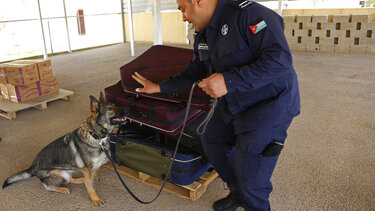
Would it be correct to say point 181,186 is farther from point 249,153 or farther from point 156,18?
point 156,18

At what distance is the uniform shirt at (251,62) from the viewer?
5.23 ft

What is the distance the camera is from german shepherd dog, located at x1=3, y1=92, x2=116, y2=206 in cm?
245

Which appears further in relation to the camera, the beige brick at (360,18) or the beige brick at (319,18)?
the beige brick at (319,18)

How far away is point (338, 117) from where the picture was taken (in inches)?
168

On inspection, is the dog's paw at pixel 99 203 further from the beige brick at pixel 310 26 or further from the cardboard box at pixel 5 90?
the beige brick at pixel 310 26

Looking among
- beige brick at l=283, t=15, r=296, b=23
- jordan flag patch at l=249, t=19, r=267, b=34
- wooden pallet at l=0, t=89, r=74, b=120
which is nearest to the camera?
jordan flag patch at l=249, t=19, r=267, b=34

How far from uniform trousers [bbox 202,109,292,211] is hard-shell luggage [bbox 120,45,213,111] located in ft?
0.94

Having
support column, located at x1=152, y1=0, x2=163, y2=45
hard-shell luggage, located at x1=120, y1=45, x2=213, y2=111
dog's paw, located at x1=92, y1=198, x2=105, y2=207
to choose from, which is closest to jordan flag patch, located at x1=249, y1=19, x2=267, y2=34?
hard-shell luggage, located at x1=120, y1=45, x2=213, y2=111

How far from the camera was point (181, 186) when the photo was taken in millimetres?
2666

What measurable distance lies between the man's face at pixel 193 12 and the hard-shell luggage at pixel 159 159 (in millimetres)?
1043

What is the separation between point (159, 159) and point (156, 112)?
398 millimetres

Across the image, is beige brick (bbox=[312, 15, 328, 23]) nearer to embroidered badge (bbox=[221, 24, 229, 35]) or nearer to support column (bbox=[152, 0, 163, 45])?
support column (bbox=[152, 0, 163, 45])

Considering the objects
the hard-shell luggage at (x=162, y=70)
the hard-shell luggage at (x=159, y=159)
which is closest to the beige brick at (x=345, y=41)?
the hard-shell luggage at (x=162, y=70)

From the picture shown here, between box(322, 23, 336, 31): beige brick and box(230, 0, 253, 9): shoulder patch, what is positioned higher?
box(230, 0, 253, 9): shoulder patch
